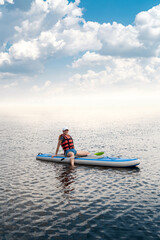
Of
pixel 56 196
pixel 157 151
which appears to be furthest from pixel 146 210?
pixel 157 151

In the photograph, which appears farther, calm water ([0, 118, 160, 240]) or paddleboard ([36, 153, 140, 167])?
paddleboard ([36, 153, 140, 167])

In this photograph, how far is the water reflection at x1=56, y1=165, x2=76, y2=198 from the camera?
1316cm

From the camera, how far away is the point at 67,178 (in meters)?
15.6

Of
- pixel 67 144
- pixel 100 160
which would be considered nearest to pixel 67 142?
pixel 67 144

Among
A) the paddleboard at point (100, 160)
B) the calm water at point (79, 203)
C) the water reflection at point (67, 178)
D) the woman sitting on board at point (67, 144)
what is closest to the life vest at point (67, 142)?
the woman sitting on board at point (67, 144)

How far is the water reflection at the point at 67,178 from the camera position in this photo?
43.2 ft

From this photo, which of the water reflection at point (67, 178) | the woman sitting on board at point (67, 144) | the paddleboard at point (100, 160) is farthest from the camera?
the woman sitting on board at point (67, 144)

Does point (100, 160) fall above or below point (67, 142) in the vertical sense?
below

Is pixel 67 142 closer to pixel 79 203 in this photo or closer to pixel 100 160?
pixel 100 160

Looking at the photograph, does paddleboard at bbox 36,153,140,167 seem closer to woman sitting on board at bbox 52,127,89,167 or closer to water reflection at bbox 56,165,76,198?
woman sitting on board at bbox 52,127,89,167

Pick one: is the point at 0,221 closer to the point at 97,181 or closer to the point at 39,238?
the point at 39,238

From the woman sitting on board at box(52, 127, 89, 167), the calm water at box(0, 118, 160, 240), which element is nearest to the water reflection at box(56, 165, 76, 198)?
the calm water at box(0, 118, 160, 240)

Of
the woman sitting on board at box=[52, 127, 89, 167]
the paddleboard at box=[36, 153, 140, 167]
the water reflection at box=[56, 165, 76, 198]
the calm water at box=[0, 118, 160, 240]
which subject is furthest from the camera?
the woman sitting on board at box=[52, 127, 89, 167]

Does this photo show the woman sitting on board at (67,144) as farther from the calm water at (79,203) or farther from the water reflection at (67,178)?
the calm water at (79,203)
